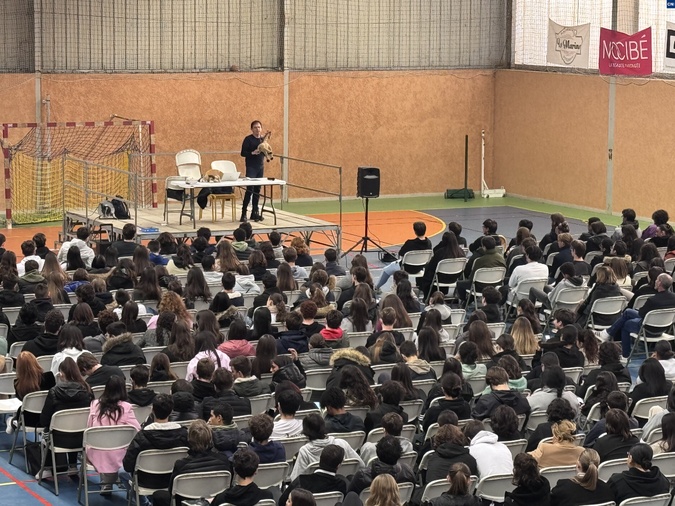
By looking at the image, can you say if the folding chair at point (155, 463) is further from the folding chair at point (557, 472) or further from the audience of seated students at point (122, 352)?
the folding chair at point (557, 472)

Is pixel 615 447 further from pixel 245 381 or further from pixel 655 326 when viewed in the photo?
pixel 655 326

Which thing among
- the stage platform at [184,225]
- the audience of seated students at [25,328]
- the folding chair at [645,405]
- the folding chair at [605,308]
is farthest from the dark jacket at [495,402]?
the stage platform at [184,225]

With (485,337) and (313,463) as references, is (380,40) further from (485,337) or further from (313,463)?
(313,463)

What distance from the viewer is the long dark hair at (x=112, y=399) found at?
10688 millimetres

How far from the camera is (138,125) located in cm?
2786

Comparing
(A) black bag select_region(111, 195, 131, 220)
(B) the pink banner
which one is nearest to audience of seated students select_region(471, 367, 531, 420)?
(A) black bag select_region(111, 195, 131, 220)

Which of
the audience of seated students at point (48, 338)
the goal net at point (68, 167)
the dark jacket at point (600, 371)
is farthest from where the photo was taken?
the goal net at point (68, 167)

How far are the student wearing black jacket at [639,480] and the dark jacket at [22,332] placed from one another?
6.86 metres

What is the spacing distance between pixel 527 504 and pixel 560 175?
74.2ft

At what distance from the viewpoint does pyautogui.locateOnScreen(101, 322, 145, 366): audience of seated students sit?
12.4m

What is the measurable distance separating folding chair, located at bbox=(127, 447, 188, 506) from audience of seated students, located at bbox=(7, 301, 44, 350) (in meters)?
3.84

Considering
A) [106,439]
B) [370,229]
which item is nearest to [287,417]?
[106,439]

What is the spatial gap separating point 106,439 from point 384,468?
8.91ft

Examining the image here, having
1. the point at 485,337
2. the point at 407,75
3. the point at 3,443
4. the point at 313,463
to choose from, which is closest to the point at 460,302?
the point at 485,337
